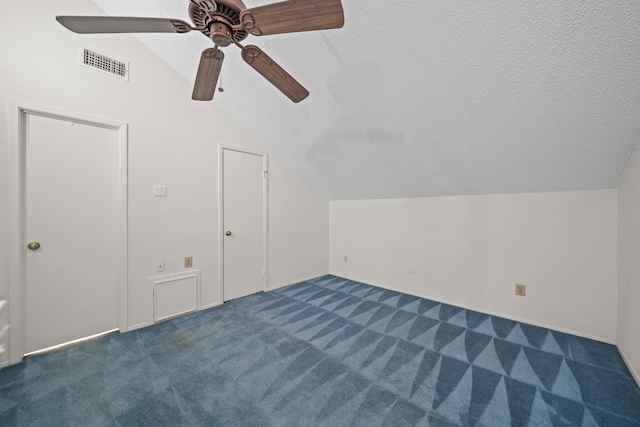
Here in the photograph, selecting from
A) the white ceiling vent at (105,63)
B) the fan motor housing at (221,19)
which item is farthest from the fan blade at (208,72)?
the white ceiling vent at (105,63)

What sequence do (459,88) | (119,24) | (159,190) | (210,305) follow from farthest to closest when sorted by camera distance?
(210,305), (159,190), (459,88), (119,24)

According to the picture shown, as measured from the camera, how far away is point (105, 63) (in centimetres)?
210

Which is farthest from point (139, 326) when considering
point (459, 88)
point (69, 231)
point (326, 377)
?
point (459, 88)

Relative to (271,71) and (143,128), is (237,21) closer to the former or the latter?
(271,71)

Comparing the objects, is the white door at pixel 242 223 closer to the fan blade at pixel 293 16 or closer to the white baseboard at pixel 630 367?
the fan blade at pixel 293 16

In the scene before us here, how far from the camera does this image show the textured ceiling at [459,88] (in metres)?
1.21

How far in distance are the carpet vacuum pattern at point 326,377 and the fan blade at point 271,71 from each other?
1894 millimetres

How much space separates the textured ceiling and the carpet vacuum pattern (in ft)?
4.93

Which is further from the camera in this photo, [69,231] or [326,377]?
[69,231]

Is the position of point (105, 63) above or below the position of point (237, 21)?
above

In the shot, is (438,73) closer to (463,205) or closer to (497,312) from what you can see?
(463,205)

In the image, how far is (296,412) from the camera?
4.39 feet

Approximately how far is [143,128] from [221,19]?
173 centimetres

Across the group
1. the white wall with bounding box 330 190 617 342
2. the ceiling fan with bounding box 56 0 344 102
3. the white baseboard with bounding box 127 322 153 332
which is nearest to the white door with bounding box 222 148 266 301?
the white baseboard with bounding box 127 322 153 332
